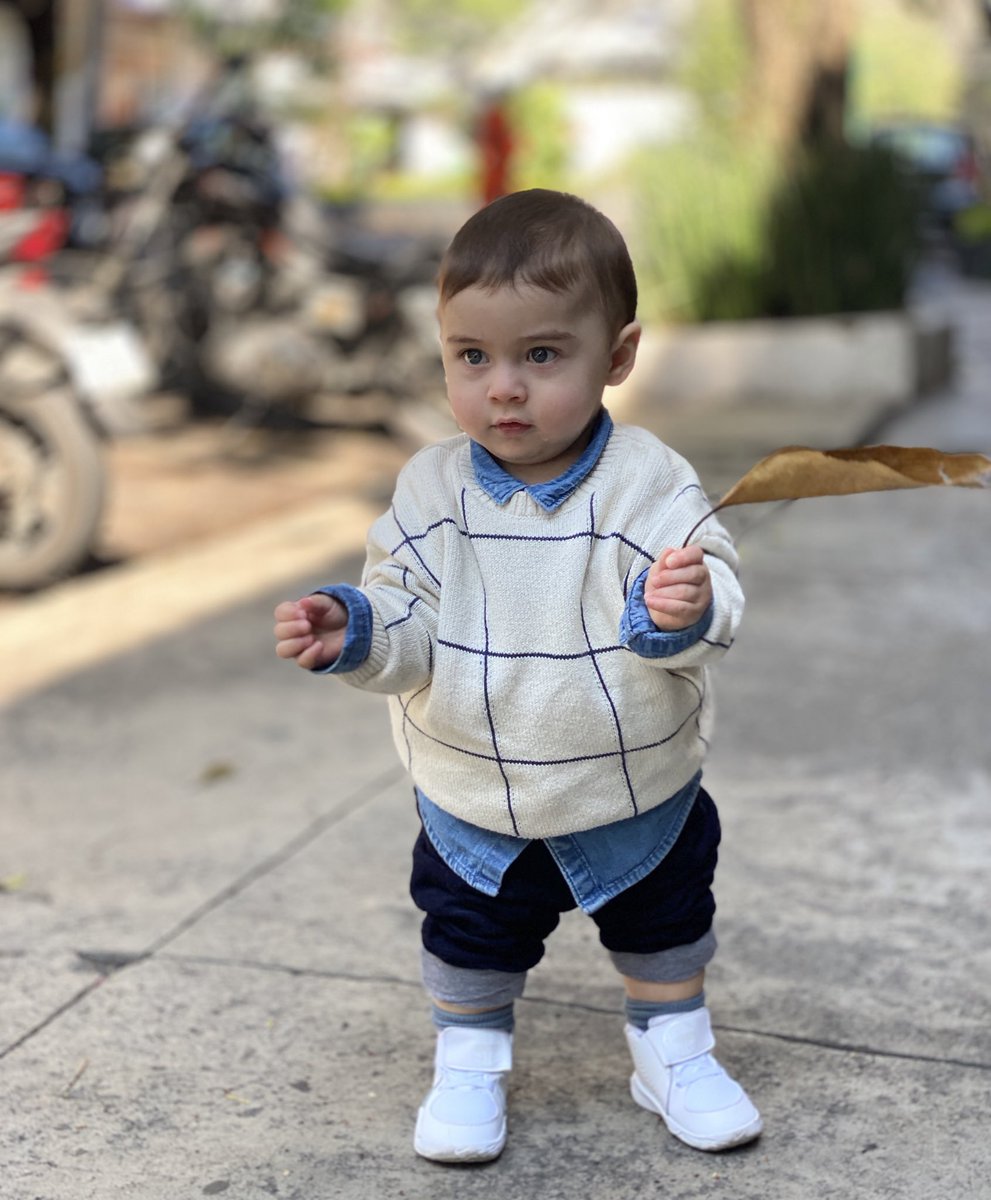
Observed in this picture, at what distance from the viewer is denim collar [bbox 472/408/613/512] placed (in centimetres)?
188

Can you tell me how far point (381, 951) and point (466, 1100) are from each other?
1.95 ft

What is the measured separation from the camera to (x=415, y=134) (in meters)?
50.8

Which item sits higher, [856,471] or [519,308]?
[519,308]

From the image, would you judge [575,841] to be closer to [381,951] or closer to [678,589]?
[678,589]

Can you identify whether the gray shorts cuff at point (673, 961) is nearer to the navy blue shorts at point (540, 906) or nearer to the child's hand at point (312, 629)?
the navy blue shorts at point (540, 906)

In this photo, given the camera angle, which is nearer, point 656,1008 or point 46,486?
point 656,1008

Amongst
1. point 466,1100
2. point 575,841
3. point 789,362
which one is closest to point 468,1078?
point 466,1100

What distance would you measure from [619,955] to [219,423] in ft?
22.8

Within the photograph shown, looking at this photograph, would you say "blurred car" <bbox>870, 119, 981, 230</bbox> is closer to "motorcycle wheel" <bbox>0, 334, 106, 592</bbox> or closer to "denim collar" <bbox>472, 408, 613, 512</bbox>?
"motorcycle wheel" <bbox>0, 334, 106, 592</bbox>

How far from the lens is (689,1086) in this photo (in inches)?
79.7

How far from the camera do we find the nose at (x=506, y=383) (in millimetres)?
1825

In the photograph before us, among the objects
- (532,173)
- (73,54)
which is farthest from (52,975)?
(532,173)

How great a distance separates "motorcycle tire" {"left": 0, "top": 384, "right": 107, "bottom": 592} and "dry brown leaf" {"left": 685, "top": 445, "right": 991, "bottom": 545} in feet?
11.6

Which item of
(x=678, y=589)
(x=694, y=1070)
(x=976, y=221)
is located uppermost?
(x=976, y=221)
